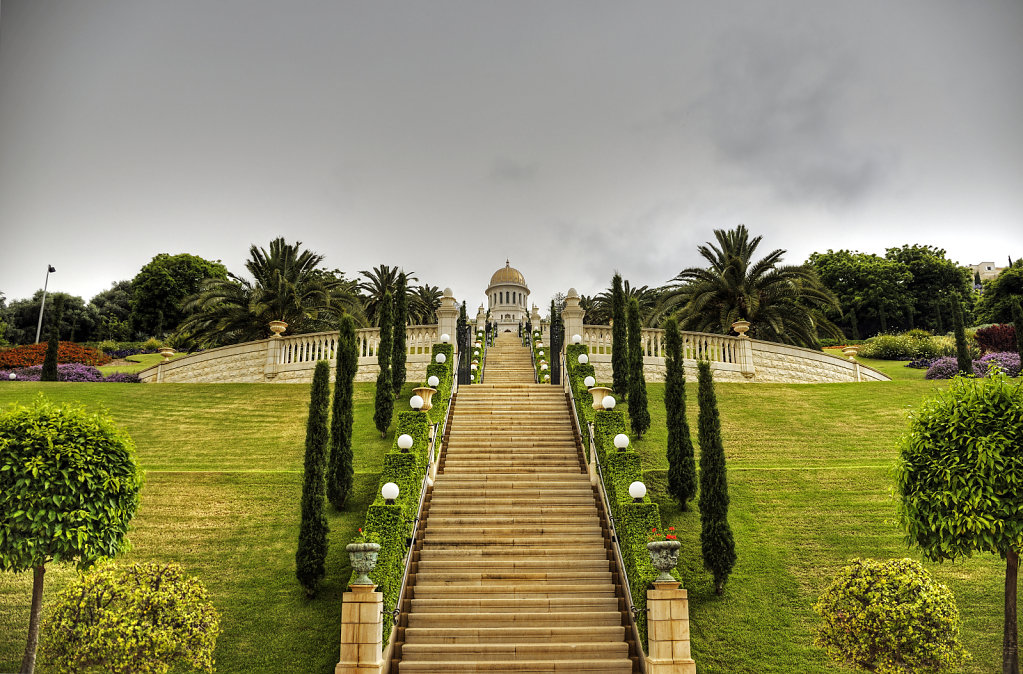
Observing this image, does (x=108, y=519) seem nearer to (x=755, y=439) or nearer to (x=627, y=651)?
(x=627, y=651)

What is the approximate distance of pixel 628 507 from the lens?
439 inches

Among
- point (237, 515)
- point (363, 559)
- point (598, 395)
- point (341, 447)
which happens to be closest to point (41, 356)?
point (237, 515)

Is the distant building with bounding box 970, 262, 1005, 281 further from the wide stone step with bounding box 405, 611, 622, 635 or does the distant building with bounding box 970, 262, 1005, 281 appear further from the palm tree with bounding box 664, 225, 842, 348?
the wide stone step with bounding box 405, 611, 622, 635

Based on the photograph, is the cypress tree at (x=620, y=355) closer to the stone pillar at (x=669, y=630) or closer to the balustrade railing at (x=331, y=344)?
the balustrade railing at (x=331, y=344)

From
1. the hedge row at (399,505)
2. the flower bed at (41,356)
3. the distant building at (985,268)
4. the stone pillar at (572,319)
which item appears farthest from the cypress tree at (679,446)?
the distant building at (985,268)

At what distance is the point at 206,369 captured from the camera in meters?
24.8

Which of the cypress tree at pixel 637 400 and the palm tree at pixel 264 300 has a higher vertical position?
the palm tree at pixel 264 300

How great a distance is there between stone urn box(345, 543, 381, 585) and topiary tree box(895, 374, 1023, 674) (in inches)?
321

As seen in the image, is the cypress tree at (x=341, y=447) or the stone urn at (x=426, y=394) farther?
the stone urn at (x=426, y=394)

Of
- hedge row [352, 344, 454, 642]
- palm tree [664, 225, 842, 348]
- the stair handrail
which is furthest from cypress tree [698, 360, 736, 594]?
palm tree [664, 225, 842, 348]

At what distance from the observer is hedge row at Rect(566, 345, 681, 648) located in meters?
9.64

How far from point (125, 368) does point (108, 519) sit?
90.5ft

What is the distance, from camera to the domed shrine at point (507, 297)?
155 ft

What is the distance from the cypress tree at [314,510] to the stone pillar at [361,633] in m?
1.88
